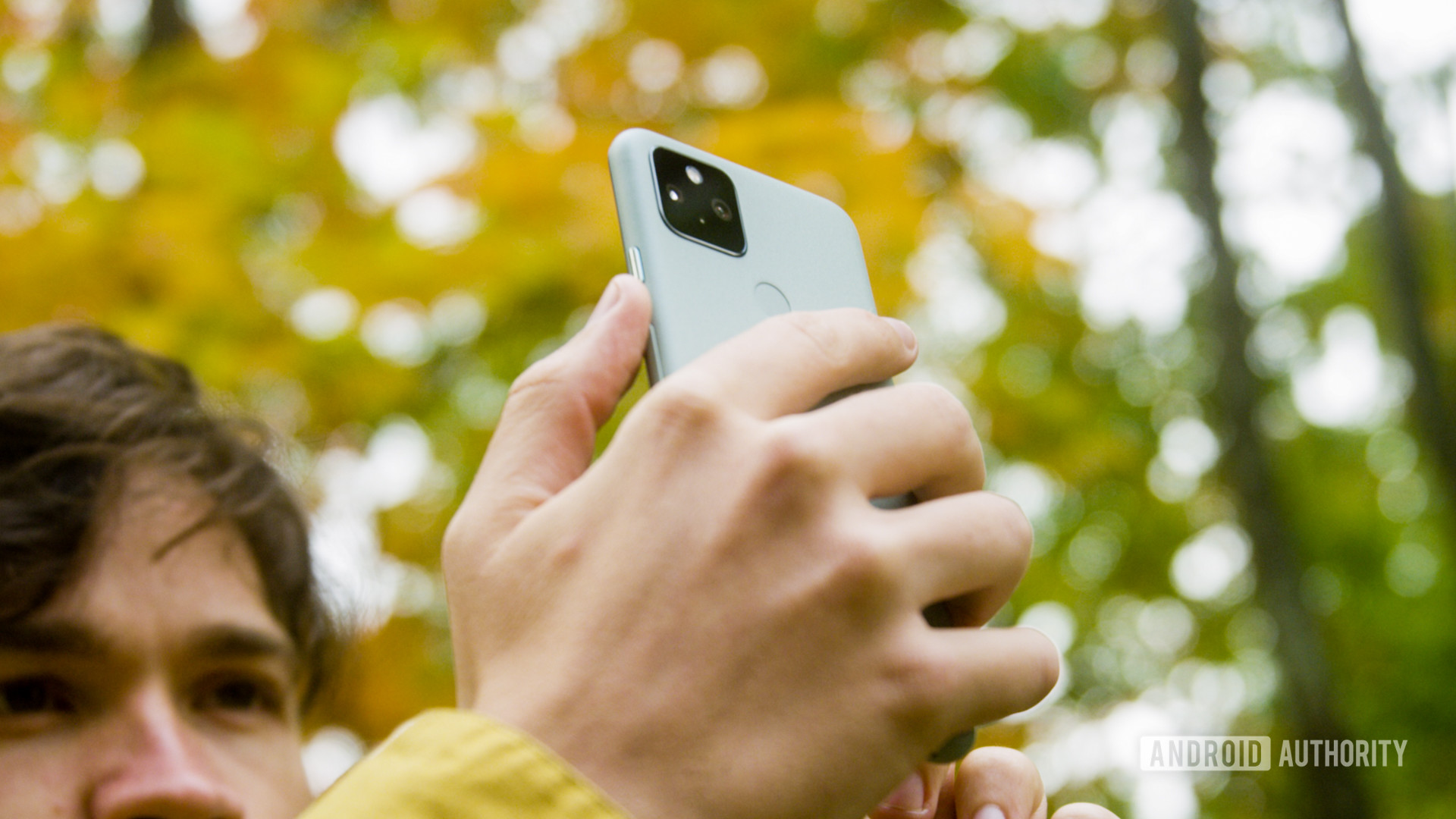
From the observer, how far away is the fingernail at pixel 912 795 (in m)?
0.84

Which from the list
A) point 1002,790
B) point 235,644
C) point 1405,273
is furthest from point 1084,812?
point 1405,273

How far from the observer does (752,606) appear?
0.66 meters

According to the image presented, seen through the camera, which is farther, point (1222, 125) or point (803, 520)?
point (1222, 125)

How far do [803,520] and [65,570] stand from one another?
4.28ft

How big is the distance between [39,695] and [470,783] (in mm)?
1102

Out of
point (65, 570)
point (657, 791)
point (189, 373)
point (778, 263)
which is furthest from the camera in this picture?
point (189, 373)

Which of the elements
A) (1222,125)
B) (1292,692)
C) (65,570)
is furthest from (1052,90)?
(65,570)

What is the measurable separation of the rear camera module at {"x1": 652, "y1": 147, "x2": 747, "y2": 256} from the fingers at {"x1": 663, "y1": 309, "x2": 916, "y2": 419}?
0.76 ft

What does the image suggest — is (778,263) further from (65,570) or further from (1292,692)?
(1292,692)

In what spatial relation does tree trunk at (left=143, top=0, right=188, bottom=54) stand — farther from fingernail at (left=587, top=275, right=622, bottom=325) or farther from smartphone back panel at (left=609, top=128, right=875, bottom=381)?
fingernail at (left=587, top=275, right=622, bottom=325)

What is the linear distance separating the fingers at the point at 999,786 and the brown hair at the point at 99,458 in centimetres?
129

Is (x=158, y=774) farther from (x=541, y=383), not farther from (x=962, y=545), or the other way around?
(x=962, y=545)

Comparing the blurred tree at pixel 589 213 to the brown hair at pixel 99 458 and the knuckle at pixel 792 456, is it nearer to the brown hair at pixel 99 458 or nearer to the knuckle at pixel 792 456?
the brown hair at pixel 99 458

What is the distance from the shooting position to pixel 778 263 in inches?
42.4
